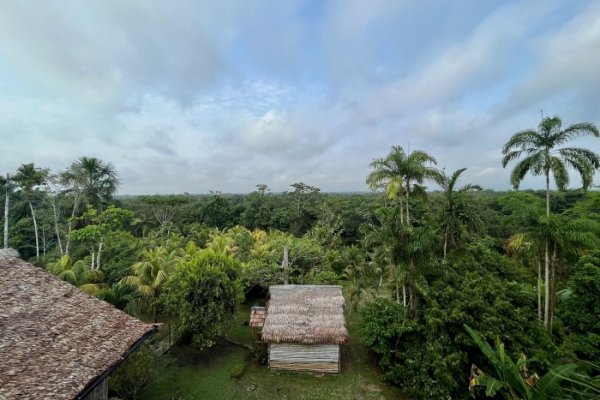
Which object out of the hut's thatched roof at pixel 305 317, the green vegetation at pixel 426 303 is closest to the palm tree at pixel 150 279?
the green vegetation at pixel 426 303

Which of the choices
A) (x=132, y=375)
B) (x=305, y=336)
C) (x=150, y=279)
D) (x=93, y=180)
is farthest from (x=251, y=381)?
(x=93, y=180)

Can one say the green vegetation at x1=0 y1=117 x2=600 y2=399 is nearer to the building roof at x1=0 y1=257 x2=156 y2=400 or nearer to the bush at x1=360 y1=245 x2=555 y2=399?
the bush at x1=360 y1=245 x2=555 y2=399

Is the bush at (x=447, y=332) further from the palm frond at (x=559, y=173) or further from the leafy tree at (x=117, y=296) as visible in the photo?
the leafy tree at (x=117, y=296)

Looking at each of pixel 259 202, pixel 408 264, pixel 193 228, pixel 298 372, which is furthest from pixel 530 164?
pixel 259 202

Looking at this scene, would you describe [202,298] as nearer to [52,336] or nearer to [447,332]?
[52,336]

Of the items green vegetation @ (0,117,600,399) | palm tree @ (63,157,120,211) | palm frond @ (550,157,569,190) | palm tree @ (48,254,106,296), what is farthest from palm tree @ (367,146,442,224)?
palm tree @ (63,157,120,211)

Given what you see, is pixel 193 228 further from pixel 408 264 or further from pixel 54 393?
pixel 54 393
